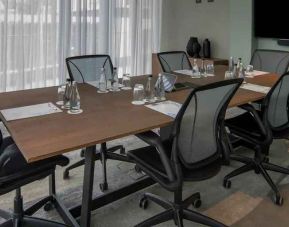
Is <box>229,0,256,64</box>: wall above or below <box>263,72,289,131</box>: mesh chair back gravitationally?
above

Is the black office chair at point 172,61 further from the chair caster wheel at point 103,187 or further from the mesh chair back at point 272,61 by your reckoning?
the chair caster wheel at point 103,187

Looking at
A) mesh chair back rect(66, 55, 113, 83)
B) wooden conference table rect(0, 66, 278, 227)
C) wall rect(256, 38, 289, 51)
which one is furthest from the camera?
wall rect(256, 38, 289, 51)

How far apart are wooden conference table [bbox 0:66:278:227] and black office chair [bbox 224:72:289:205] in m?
0.13

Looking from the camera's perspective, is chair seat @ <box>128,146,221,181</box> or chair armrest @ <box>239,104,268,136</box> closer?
chair seat @ <box>128,146,221,181</box>

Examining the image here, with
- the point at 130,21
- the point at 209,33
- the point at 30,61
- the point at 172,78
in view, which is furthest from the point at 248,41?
the point at 30,61

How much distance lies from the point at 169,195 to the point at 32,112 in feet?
4.00

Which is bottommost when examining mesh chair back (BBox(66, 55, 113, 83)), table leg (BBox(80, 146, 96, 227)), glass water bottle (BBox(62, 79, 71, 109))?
table leg (BBox(80, 146, 96, 227))

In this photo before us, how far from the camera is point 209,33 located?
5.57 m

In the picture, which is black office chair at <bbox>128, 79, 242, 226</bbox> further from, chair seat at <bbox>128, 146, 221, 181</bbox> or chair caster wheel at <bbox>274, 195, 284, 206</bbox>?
chair caster wheel at <bbox>274, 195, 284, 206</bbox>

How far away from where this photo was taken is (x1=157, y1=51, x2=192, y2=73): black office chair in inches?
140

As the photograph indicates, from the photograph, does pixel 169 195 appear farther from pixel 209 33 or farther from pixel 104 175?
pixel 209 33

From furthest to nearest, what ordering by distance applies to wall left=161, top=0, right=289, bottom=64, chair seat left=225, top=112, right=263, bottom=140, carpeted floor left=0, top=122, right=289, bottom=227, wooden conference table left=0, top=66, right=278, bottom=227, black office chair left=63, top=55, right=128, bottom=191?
wall left=161, top=0, right=289, bottom=64 < black office chair left=63, top=55, right=128, bottom=191 < chair seat left=225, top=112, right=263, bottom=140 < carpeted floor left=0, top=122, right=289, bottom=227 < wooden conference table left=0, top=66, right=278, bottom=227

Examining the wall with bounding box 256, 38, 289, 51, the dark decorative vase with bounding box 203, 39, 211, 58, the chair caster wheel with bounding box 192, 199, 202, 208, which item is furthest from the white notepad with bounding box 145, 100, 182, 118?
the dark decorative vase with bounding box 203, 39, 211, 58

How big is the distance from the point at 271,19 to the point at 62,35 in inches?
122
